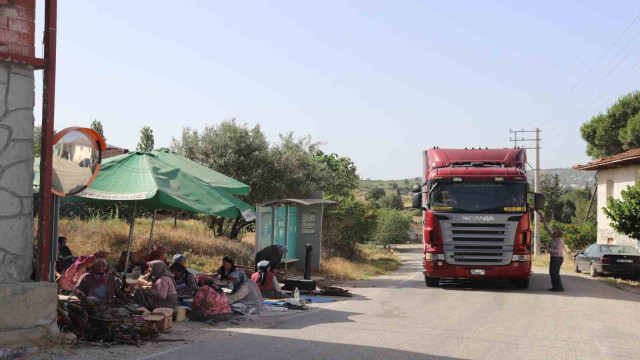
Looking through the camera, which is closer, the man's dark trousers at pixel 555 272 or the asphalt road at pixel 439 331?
the asphalt road at pixel 439 331

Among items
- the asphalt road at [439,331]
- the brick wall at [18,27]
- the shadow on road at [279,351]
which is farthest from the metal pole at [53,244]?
the brick wall at [18,27]

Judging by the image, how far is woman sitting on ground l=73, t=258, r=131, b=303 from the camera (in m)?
10.5

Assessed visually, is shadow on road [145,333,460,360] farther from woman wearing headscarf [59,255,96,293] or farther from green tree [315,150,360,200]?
green tree [315,150,360,200]

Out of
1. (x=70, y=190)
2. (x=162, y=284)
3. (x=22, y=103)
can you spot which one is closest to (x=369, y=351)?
(x=162, y=284)

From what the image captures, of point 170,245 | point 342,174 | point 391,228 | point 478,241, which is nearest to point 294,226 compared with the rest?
point 170,245

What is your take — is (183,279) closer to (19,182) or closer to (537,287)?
(19,182)

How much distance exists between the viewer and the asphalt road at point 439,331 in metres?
8.88

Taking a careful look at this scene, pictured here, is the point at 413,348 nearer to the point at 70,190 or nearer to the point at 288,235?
the point at 70,190

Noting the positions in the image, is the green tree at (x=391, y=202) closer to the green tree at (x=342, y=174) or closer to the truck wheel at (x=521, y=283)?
the green tree at (x=342, y=174)

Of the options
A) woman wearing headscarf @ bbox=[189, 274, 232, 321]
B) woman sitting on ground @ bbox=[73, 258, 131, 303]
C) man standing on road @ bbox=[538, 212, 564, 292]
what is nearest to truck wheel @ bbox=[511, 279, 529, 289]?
man standing on road @ bbox=[538, 212, 564, 292]

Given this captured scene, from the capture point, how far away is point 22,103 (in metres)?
8.64

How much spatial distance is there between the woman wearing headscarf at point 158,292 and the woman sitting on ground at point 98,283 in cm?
53

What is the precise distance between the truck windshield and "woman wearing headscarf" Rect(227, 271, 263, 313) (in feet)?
23.4

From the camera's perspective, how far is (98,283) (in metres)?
10.6
